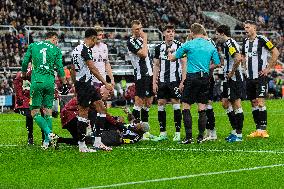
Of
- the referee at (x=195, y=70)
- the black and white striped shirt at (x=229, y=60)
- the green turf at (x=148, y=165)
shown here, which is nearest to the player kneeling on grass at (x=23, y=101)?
the green turf at (x=148, y=165)

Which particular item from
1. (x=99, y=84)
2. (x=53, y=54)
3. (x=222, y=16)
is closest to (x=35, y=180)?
(x=53, y=54)

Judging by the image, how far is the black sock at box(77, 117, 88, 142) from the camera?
1344 cm

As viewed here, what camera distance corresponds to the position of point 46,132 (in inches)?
550

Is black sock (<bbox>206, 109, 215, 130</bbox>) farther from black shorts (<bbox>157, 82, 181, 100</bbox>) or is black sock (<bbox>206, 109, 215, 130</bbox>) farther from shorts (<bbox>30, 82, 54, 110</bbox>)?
shorts (<bbox>30, 82, 54, 110</bbox>)

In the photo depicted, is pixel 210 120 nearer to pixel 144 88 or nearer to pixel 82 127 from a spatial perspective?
pixel 144 88

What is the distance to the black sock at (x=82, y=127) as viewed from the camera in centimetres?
1344

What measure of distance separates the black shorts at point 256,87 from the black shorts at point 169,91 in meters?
1.94

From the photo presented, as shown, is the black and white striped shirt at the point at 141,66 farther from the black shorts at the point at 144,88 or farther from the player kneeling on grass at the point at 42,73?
the player kneeling on grass at the point at 42,73

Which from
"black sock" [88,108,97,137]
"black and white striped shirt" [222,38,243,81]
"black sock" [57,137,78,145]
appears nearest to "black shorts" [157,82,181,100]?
"black and white striped shirt" [222,38,243,81]

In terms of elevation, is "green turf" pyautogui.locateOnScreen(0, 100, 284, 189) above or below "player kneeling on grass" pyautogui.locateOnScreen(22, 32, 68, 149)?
below

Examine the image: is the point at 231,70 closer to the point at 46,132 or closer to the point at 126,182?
the point at 46,132

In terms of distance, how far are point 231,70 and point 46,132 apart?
4314 mm

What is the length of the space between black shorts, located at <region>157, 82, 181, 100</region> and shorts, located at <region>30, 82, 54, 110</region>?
2938 millimetres

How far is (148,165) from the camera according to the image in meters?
11.2
